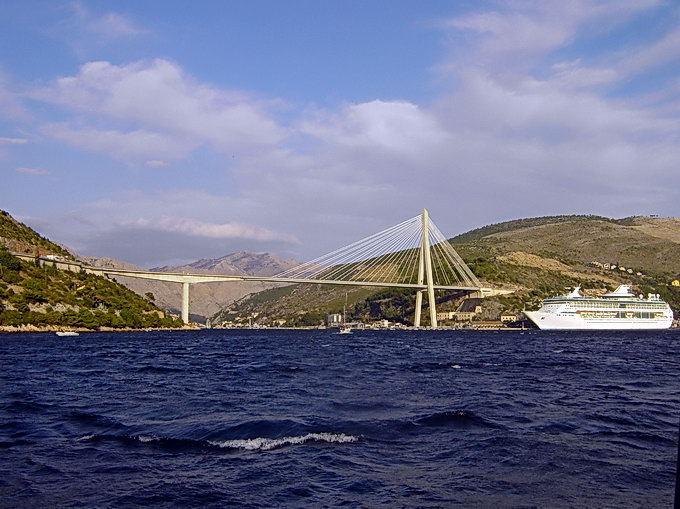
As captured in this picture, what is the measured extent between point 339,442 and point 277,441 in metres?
1.20

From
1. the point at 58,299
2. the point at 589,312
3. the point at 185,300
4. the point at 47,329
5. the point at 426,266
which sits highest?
the point at 426,266

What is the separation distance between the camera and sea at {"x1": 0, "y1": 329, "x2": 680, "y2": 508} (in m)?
9.16

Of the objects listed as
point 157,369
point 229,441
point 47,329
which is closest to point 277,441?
point 229,441

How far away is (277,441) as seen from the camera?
12352 mm

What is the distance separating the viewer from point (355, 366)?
29.6 meters

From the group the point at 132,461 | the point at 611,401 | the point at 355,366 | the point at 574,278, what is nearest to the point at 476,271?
the point at 574,278

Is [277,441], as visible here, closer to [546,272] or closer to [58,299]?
[58,299]

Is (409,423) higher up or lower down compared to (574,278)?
lower down

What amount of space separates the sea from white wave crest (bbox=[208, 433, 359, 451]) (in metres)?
0.04

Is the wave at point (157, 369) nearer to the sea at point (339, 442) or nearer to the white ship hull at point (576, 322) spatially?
the sea at point (339, 442)

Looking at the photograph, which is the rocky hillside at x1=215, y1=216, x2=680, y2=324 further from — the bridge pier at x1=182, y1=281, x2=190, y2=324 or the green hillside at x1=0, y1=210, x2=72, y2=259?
the green hillside at x1=0, y1=210, x2=72, y2=259

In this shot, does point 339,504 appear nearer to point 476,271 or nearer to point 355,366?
point 355,366

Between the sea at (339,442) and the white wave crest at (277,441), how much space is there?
0.12 feet

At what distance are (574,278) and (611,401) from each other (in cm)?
13563
